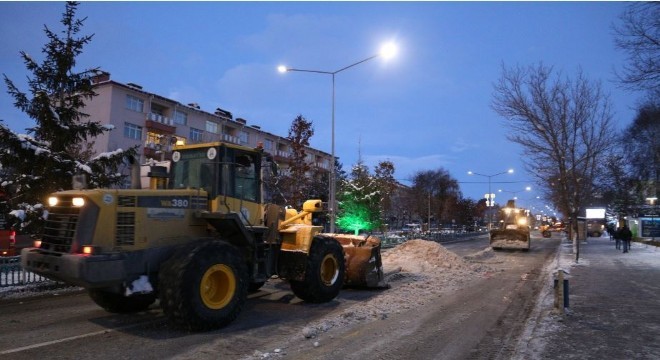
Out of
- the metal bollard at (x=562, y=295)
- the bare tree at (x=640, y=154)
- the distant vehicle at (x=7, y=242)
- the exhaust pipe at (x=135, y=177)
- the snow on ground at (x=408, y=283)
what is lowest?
the snow on ground at (x=408, y=283)

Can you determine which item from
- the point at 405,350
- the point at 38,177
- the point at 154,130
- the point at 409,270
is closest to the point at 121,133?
the point at 154,130

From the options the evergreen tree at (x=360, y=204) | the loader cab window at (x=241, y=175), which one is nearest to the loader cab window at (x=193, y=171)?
the loader cab window at (x=241, y=175)

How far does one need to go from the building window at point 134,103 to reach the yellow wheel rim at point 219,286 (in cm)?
4158

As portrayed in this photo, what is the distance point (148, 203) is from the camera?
777 centimetres

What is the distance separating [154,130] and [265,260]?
136 ft

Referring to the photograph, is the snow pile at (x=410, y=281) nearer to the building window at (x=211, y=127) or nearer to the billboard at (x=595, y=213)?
the building window at (x=211, y=127)

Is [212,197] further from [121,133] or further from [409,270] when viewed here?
[121,133]

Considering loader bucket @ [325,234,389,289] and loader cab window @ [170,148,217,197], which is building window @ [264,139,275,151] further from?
loader cab window @ [170,148,217,197]

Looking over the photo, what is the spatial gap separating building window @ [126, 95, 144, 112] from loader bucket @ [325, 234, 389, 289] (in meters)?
38.8

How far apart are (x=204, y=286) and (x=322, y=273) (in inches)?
140

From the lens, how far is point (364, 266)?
1208 centimetres

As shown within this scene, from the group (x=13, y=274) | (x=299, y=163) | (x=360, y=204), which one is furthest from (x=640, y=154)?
(x=13, y=274)

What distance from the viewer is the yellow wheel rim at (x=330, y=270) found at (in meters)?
10.7

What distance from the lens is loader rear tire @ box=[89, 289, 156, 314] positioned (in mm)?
8820
